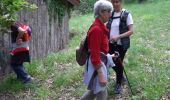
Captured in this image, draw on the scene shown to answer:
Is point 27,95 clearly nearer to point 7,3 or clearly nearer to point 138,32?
point 7,3

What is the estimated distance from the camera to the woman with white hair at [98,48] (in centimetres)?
558

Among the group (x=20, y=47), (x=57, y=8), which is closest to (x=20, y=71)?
(x=20, y=47)

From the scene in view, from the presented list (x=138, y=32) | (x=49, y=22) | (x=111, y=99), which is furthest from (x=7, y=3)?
(x=138, y=32)

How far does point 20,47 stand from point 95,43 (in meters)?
3.11

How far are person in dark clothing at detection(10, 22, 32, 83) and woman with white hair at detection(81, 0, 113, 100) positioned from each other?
265 cm

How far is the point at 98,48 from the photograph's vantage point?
558 cm

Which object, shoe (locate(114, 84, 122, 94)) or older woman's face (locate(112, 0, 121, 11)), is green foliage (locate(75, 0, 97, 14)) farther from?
older woman's face (locate(112, 0, 121, 11))

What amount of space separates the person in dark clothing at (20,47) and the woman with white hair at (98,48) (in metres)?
2.65

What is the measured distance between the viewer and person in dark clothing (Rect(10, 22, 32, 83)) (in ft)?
26.6

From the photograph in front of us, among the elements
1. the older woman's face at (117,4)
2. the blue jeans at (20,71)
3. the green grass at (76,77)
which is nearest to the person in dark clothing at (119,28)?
the older woman's face at (117,4)

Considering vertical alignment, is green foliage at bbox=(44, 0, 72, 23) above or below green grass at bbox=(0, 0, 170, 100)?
above

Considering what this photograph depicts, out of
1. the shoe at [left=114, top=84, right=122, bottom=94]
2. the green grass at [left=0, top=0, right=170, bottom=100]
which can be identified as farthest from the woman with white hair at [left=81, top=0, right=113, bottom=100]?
the green grass at [left=0, top=0, right=170, bottom=100]

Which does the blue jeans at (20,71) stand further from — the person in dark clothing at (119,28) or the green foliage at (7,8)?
the person in dark clothing at (119,28)

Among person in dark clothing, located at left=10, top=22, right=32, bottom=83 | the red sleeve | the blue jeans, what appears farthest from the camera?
the blue jeans
